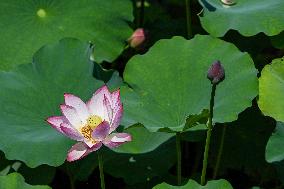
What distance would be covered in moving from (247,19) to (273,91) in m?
0.31

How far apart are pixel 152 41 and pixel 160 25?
0.14m

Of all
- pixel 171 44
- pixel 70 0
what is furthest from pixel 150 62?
pixel 70 0

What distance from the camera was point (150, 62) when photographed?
211 centimetres

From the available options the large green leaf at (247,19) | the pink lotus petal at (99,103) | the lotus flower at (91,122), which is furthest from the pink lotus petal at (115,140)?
the large green leaf at (247,19)

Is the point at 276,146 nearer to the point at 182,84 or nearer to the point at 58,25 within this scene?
the point at 182,84

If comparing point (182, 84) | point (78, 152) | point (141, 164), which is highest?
point (182, 84)

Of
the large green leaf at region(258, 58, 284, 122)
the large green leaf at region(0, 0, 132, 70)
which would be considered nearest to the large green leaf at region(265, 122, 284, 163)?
the large green leaf at region(258, 58, 284, 122)

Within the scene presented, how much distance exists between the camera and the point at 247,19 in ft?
7.14

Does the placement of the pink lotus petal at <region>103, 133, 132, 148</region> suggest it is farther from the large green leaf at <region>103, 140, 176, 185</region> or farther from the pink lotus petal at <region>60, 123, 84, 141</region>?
the large green leaf at <region>103, 140, 176, 185</region>

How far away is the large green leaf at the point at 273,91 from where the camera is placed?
6.29ft

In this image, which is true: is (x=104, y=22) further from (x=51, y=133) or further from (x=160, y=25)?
(x=51, y=133)

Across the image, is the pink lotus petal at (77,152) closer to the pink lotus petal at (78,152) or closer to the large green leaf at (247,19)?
the pink lotus petal at (78,152)

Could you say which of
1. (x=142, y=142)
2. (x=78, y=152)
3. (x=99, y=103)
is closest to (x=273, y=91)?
(x=142, y=142)

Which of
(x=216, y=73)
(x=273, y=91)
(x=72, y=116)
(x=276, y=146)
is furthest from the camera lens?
(x=273, y=91)
